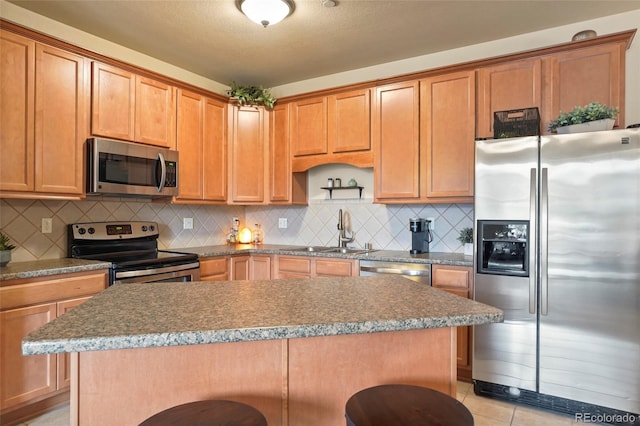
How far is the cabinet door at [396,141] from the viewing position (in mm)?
3164

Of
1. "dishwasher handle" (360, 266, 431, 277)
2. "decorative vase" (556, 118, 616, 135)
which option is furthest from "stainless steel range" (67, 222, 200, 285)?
"decorative vase" (556, 118, 616, 135)

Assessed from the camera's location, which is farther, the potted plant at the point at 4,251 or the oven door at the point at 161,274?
the oven door at the point at 161,274

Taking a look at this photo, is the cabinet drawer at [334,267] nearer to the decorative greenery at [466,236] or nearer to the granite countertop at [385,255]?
the granite countertop at [385,255]

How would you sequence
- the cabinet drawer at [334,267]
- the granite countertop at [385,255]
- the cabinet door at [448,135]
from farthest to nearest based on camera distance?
the cabinet drawer at [334,267], the cabinet door at [448,135], the granite countertop at [385,255]

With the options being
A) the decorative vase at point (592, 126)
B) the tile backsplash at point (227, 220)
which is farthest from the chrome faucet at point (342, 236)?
the decorative vase at point (592, 126)

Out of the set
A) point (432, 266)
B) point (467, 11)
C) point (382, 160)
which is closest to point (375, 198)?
point (382, 160)

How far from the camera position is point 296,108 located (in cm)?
378

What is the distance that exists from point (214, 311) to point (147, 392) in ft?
1.00

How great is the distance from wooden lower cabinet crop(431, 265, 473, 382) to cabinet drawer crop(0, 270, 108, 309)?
7.85 ft

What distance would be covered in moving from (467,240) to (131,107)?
2928 millimetres

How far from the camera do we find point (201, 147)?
3.56 metres

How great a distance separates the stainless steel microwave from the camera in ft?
8.95

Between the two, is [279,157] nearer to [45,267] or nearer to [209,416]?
[45,267]

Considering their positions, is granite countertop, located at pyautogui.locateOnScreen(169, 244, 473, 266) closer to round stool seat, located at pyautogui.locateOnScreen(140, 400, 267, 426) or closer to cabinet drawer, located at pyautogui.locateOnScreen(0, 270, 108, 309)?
cabinet drawer, located at pyautogui.locateOnScreen(0, 270, 108, 309)
